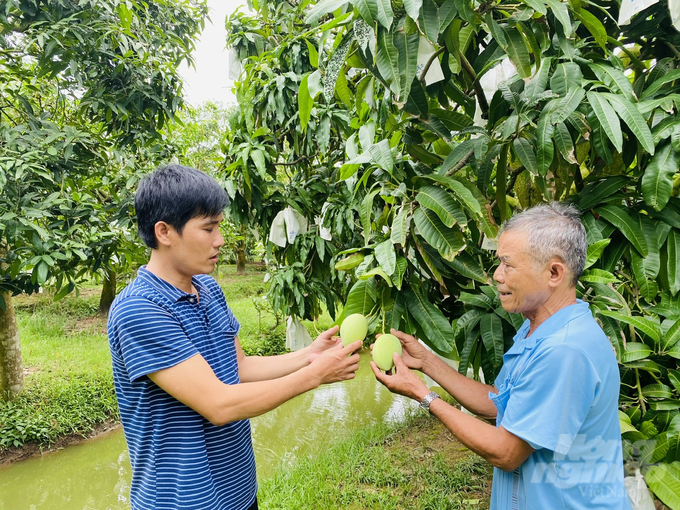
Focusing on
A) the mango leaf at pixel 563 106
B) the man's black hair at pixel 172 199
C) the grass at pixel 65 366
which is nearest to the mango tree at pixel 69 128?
the grass at pixel 65 366

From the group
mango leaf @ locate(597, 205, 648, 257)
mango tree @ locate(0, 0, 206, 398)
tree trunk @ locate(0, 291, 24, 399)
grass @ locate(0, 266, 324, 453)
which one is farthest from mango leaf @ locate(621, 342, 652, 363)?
tree trunk @ locate(0, 291, 24, 399)

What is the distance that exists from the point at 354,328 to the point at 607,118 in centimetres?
74

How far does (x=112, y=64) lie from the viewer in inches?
104

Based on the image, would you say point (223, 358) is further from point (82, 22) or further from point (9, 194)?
point (82, 22)

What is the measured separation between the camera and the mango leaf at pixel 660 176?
3.32ft

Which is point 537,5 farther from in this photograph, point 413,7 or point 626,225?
point 626,225

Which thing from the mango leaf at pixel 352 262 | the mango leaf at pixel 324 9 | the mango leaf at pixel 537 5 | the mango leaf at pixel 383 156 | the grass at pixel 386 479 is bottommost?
the grass at pixel 386 479

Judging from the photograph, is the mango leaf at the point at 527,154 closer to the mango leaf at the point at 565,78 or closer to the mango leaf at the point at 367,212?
the mango leaf at the point at 565,78

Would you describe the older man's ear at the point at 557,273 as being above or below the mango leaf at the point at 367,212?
below

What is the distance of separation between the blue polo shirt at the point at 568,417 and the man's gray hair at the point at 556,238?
0.10m

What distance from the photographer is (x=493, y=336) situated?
116 cm

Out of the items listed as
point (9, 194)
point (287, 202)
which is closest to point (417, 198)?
point (287, 202)

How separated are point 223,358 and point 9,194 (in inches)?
67.7

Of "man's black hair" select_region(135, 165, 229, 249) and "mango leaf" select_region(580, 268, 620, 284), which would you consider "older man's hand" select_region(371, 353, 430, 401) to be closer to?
"mango leaf" select_region(580, 268, 620, 284)
